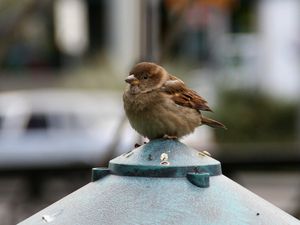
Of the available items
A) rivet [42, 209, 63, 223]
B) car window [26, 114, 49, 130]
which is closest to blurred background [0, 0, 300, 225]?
car window [26, 114, 49, 130]

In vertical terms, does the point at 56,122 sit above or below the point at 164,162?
below

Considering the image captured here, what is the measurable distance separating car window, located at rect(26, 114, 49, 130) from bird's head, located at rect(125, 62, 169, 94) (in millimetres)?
15636

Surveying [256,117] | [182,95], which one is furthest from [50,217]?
[256,117]

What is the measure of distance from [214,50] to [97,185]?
3255 cm

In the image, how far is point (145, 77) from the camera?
506cm

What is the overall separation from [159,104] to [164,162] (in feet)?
6.03

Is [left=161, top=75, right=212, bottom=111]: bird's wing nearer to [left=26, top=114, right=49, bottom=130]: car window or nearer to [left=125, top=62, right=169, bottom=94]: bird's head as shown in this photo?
[left=125, top=62, right=169, bottom=94]: bird's head

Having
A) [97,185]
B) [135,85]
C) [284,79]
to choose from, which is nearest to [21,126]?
[284,79]

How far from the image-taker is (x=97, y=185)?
339cm

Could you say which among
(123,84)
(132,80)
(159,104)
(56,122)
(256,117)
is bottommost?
(256,117)

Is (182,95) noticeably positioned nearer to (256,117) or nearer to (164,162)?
(164,162)

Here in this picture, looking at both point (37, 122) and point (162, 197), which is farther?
point (37, 122)

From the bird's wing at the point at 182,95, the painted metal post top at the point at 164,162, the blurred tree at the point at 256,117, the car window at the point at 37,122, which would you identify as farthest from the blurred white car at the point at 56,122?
the painted metal post top at the point at 164,162

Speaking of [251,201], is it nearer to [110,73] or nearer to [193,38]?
[110,73]
